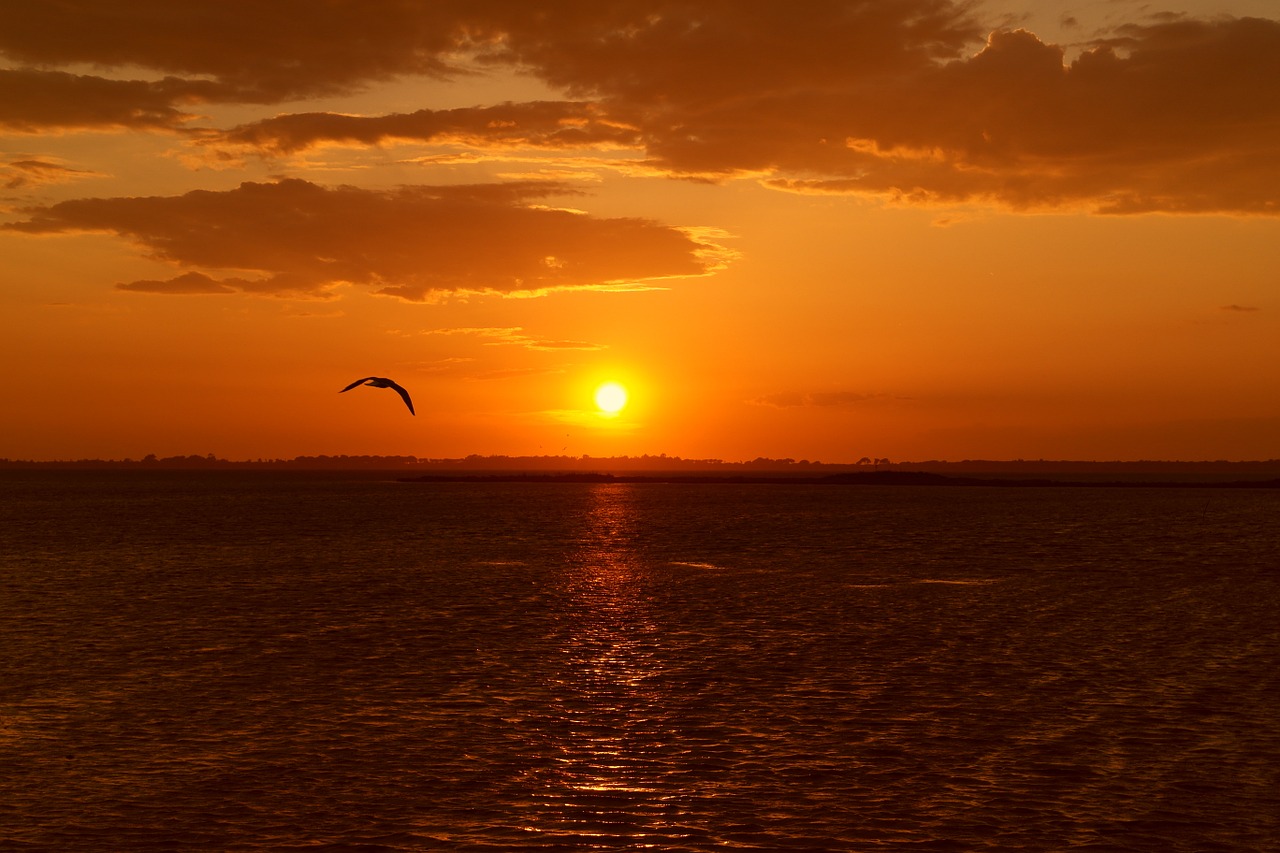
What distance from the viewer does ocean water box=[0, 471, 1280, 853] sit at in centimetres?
2066

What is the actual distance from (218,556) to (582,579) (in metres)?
34.7

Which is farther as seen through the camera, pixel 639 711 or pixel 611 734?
pixel 639 711

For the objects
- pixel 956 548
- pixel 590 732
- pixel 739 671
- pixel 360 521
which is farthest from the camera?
pixel 360 521

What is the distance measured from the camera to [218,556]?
86812 mm

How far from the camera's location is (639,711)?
29859 mm

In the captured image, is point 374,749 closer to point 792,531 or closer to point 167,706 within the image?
point 167,706

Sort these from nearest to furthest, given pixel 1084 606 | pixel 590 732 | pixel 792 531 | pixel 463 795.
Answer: pixel 463 795
pixel 590 732
pixel 1084 606
pixel 792 531

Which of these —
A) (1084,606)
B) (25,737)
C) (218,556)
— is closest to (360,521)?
(218,556)

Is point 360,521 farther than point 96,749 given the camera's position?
Yes

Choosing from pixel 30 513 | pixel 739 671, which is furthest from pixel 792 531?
pixel 30 513

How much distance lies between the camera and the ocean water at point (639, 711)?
20.7 meters

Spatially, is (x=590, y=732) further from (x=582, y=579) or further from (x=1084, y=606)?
(x=582, y=579)

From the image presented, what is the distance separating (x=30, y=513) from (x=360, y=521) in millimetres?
56045

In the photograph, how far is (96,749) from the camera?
84.9 feet
